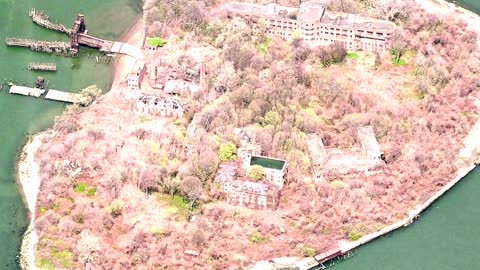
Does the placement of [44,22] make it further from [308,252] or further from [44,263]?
[308,252]

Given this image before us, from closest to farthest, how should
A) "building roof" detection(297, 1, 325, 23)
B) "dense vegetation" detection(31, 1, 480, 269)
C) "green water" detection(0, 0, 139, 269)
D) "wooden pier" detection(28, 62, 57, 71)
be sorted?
"dense vegetation" detection(31, 1, 480, 269) < "green water" detection(0, 0, 139, 269) < "wooden pier" detection(28, 62, 57, 71) < "building roof" detection(297, 1, 325, 23)

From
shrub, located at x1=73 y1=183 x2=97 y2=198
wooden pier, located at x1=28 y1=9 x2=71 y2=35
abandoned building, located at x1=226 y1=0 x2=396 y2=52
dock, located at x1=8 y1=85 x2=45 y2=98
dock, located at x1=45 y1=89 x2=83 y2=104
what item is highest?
abandoned building, located at x1=226 y1=0 x2=396 y2=52

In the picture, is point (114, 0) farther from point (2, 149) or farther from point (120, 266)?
point (120, 266)

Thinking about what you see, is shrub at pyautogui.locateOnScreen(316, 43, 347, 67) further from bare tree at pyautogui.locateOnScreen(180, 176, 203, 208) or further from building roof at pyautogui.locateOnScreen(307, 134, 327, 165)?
bare tree at pyautogui.locateOnScreen(180, 176, 203, 208)

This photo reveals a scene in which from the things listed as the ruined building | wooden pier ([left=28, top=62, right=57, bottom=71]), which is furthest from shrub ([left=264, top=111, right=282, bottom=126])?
wooden pier ([left=28, top=62, right=57, bottom=71])

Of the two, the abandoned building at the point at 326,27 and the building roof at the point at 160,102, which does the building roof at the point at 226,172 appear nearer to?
the building roof at the point at 160,102

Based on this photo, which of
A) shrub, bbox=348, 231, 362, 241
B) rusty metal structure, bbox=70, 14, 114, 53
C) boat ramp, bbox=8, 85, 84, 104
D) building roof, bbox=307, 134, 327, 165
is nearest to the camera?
shrub, bbox=348, 231, 362, 241

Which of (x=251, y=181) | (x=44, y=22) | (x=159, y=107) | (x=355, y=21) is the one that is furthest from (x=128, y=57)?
(x=251, y=181)

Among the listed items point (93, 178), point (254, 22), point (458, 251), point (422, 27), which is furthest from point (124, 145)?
point (422, 27)

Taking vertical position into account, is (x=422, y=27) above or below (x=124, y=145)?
above
